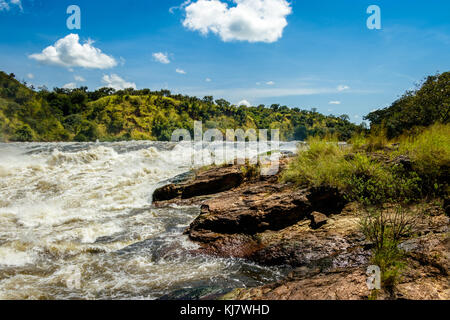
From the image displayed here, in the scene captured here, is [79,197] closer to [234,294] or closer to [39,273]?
[39,273]

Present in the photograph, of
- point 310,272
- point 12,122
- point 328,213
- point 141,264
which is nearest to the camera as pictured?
point 310,272

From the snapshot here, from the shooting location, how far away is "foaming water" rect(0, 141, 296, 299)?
322cm

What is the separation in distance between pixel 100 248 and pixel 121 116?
7860 centimetres

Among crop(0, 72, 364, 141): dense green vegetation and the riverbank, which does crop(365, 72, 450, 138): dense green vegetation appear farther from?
the riverbank

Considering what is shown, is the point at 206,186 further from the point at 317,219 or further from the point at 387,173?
the point at 387,173

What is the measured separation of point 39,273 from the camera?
3.64 meters

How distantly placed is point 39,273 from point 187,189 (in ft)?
15.6

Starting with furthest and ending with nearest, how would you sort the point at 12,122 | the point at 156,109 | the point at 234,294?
the point at 156,109 < the point at 12,122 < the point at 234,294

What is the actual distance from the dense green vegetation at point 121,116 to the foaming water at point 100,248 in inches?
1007

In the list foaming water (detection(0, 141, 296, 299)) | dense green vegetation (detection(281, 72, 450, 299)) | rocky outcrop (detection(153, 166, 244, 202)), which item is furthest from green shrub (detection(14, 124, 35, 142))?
dense green vegetation (detection(281, 72, 450, 299))

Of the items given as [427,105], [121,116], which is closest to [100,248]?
[427,105]

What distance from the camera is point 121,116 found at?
248 feet

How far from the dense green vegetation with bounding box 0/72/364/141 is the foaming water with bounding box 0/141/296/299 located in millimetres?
25588
